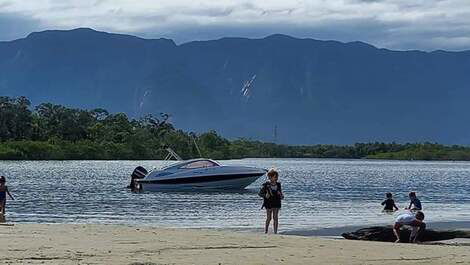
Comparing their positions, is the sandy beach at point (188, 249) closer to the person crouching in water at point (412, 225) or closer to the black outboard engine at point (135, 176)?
the person crouching in water at point (412, 225)

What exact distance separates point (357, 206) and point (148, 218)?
15.4 meters

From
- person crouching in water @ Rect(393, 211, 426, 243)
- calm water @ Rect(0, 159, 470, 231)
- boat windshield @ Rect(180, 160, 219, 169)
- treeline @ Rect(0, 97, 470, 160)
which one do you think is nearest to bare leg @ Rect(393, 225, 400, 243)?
person crouching in water @ Rect(393, 211, 426, 243)

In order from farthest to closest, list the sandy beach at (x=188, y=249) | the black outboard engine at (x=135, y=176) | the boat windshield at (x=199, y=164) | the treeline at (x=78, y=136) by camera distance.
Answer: the treeline at (x=78, y=136)
the black outboard engine at (x=135, y=176)
the boat windshield at (x=199, y=164)
the sandy beach at (x=188, y=249)

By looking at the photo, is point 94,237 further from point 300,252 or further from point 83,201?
point 83,201

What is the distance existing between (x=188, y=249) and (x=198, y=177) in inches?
1598

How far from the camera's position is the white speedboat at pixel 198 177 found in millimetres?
59250

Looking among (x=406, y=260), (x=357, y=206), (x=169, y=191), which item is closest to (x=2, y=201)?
(x=406, y=260)

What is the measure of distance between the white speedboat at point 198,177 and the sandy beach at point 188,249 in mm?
36233

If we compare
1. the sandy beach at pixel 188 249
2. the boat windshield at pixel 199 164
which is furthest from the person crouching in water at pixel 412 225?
the boat windshield at pixel 199 164

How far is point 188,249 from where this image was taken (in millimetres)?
18688

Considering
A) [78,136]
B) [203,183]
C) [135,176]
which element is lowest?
[203,183]

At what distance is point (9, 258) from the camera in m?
16.3

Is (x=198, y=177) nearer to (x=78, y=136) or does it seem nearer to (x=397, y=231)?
(x=397, y=231)

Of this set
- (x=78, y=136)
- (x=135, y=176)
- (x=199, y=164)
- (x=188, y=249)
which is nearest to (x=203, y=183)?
(x=199, y=164)
